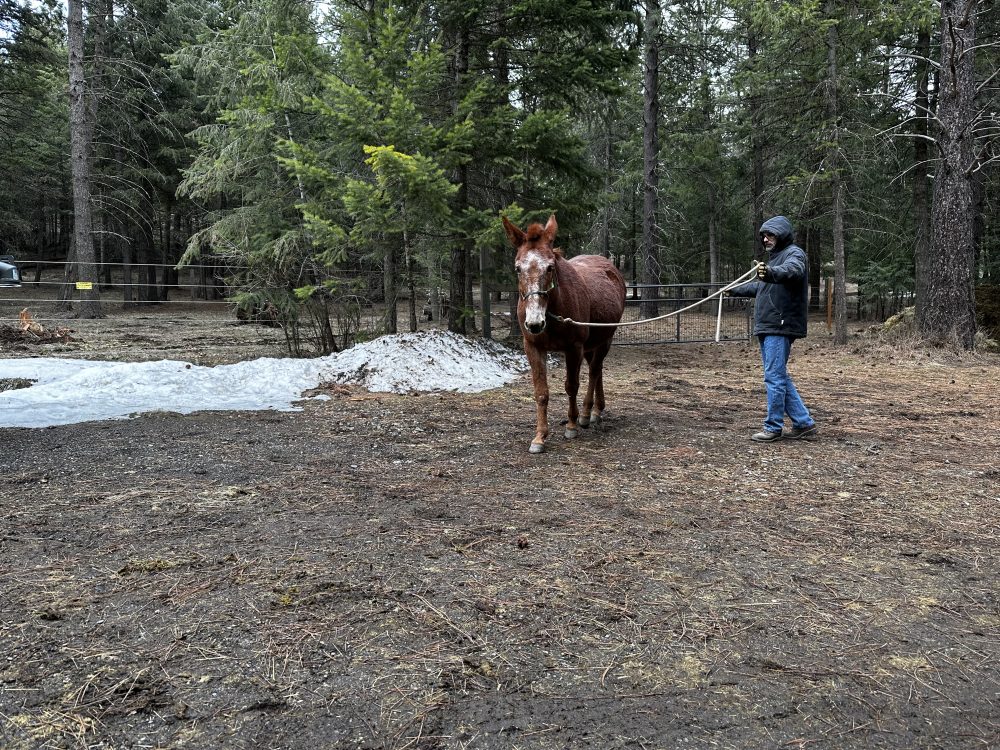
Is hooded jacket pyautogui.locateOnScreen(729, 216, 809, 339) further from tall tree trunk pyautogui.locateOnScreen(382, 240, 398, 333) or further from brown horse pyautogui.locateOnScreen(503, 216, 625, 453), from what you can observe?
tall tree trunk pyautogui.locateOnScreen(382, 240, 398, 333)

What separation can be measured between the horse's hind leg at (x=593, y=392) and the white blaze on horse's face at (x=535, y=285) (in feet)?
4.60

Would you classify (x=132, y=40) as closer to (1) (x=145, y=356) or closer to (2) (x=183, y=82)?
(2) (x=183, y=82)

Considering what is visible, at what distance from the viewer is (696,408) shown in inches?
295

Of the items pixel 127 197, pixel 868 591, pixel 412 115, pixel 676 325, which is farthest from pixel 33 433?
pixel 127 197

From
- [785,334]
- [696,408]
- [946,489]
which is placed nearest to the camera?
[946,489]

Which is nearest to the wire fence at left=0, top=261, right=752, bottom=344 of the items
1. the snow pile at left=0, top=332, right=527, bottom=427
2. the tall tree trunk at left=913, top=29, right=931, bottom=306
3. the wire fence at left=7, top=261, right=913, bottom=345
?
the wire fence at left=7, top=261, right=913, bottom=345

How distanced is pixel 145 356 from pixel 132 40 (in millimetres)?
19113

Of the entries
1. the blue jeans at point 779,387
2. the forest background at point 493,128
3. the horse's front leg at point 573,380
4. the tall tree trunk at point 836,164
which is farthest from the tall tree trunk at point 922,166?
the horse's front leg at point 573,380

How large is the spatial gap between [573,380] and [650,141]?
14.5m

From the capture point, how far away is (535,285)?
17.8ft

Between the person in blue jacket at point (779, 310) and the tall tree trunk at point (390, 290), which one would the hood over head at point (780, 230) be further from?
the tall tree trunk at point (390, 290)

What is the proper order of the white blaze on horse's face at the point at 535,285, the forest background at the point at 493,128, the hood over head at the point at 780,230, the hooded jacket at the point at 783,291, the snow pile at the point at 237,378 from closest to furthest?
the white blaze on horse's face at the point at 535,285 < the hooded jacket at the point at 783,291 < the hood over head at the point at 780,230 < the snow pile at the point at 237,378 < the forest background at the point at 493,128

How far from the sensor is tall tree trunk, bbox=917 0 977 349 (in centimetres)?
1138

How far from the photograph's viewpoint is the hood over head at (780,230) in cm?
571
